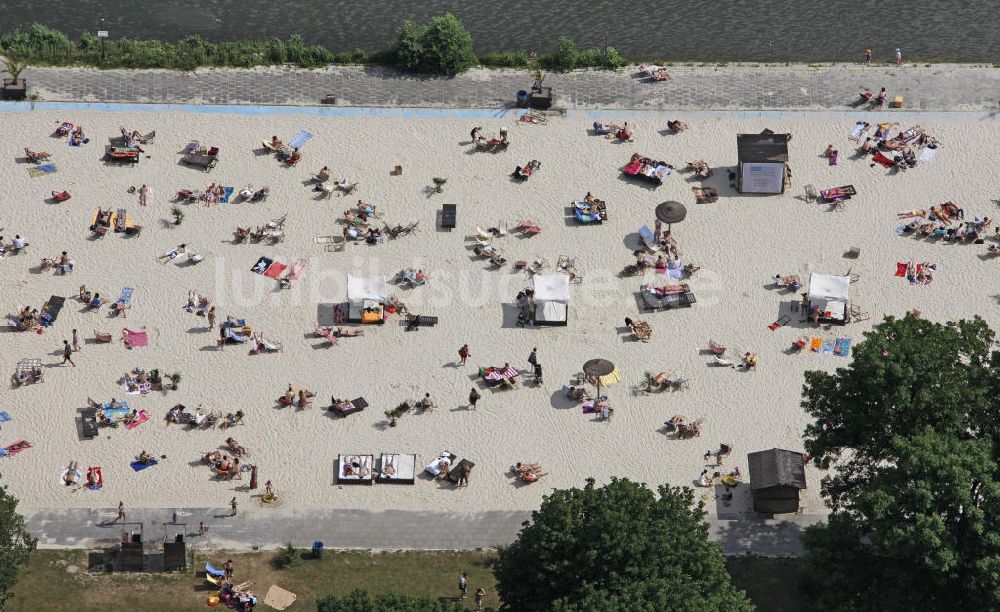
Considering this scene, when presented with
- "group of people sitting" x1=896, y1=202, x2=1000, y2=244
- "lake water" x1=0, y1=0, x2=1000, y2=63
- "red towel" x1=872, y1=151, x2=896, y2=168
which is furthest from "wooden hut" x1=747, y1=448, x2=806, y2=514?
"lake water" x1=0, y1=0, x2=1000, y2=63

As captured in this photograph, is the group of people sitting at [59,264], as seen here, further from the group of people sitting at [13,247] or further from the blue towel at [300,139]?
the blue towel at [300,139]

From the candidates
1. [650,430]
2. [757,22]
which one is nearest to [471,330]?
[650,430]

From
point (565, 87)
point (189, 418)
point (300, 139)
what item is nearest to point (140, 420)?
point (189, 418)

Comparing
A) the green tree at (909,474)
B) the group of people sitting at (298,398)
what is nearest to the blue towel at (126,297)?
the group of people sitting at (298,398)

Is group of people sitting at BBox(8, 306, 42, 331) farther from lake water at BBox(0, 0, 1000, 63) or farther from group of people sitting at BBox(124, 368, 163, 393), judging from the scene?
lake water at BBox(0, 0, 1000, 63)

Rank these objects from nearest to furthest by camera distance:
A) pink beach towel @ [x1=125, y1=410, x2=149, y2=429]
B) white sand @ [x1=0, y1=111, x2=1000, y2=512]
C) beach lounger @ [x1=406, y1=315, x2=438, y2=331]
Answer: white sand @ [x1=0, y1=111, x2=1000, y2=512] → pink beach towel @ [x1=125, y1=410, x2=149, y2=429] → beach lounger @ [x1=406, y1=315, x2=438, y2=331]

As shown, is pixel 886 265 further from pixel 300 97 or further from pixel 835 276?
pixel 300 97
